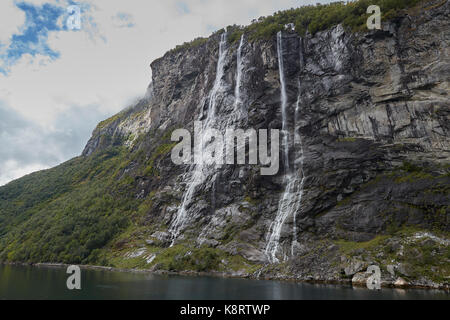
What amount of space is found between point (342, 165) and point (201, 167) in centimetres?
2688

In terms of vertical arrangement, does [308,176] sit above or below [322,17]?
below

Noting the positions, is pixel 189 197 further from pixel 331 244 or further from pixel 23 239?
pixel 23 239

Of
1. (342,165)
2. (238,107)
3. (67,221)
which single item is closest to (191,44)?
(238,107)

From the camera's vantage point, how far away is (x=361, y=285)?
33094 mm

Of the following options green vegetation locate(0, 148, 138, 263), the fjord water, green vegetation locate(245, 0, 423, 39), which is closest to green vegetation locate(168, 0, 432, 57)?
green vegetation locate(245, 0, 423, 39)

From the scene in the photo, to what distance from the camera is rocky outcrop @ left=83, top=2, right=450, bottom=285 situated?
132ft

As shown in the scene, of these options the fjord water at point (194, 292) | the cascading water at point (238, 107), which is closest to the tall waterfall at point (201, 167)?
the cascading water at point (238, 107)

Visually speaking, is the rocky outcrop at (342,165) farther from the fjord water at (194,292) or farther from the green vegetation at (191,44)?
the green vegetation at (191,44)

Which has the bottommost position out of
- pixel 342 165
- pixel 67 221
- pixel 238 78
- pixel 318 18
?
pixel 67 221

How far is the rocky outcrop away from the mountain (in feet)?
0.64

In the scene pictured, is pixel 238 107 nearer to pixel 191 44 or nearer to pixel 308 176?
pixel 308 176

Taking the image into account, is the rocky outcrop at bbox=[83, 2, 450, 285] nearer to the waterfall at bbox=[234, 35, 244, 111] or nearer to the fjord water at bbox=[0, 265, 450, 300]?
the waterfall at bbox=[234, 35, 244, 111]

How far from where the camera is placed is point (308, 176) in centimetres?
5188
